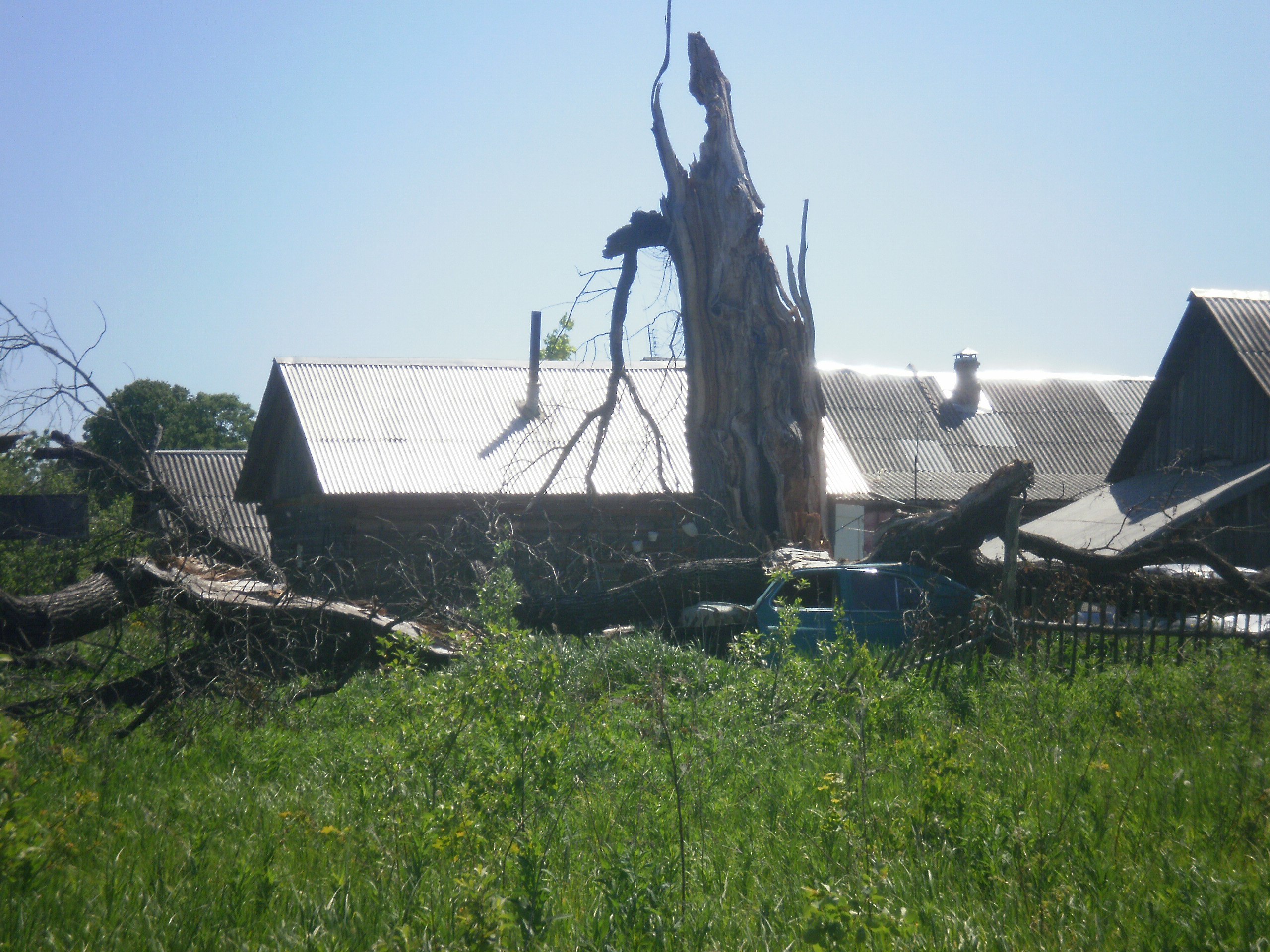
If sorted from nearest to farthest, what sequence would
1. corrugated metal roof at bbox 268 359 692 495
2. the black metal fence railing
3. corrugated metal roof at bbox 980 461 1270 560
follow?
the black metal fence railing, corrugated metal roof at bbox 980 461 1270 560, corrugated metal roof at bbox 268 359 692 495

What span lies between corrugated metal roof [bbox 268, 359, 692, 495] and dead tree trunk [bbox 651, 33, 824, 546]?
4.64m

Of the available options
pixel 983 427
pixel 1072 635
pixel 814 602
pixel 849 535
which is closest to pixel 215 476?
pixel 849 535

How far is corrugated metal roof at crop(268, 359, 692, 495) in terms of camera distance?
16.5 metres

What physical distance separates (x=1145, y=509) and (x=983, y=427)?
36.8 feet

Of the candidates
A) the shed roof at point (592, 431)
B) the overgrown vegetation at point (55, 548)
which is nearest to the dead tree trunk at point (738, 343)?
the shed roof at point (592, 431)

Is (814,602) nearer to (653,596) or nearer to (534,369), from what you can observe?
(653,596)

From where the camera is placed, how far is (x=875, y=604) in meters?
9.78

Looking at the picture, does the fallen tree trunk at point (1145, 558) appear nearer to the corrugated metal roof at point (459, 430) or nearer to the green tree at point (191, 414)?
the corrugated metal roof at point (459, 430)

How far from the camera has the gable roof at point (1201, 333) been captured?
16.3 meters

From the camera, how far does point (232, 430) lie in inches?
2569

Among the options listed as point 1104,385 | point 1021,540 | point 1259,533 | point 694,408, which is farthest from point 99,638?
point 1104,385

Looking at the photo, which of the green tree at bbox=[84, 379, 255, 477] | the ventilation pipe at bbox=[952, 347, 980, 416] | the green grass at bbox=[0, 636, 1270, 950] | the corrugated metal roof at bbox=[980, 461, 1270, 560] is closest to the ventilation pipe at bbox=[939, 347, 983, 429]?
the ventilation pipe at bbox=[952, 347, 980, 416]

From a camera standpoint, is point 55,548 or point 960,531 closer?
point 55,548

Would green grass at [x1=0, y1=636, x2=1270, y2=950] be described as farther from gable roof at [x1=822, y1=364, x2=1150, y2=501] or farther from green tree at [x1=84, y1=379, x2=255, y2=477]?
Answer: green tree at [x1=84, y1=379, x2=255, y2=477]
